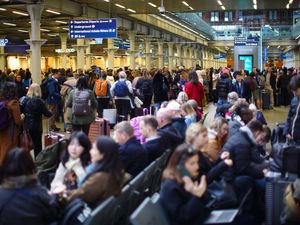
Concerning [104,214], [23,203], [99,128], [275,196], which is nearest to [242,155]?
[275,196]

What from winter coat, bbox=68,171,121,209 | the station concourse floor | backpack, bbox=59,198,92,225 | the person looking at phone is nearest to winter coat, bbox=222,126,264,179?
the person looking at phone

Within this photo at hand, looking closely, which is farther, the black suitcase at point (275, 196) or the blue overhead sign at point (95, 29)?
the blue overhead sign at point (95, 29)

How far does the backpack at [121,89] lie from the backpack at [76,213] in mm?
10405

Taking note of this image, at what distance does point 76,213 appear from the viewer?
13.3ft

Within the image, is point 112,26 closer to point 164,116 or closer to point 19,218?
point 164,116

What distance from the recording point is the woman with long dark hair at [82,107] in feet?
33.0

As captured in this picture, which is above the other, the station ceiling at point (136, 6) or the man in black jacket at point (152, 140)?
the station ceiling at point (136, 6)

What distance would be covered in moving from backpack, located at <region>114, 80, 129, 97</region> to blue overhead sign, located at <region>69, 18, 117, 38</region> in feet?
23.8

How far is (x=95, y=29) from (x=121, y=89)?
24.9ft

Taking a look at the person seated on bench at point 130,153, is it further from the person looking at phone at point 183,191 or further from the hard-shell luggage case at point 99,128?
the hard-shell luggage case at point 99,128

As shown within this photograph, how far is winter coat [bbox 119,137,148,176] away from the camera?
5426 millimetres

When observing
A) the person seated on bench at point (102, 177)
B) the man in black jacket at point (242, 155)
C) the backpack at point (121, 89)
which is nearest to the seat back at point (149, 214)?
the person seated on bench at point (102, 177)

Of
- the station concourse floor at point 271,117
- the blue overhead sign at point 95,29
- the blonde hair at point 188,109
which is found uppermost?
the blue overhead sign at point 95,29

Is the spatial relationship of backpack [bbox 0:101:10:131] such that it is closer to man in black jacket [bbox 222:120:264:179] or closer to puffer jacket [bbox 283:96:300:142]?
man in black jacket [bbox 222:120:264:179]
